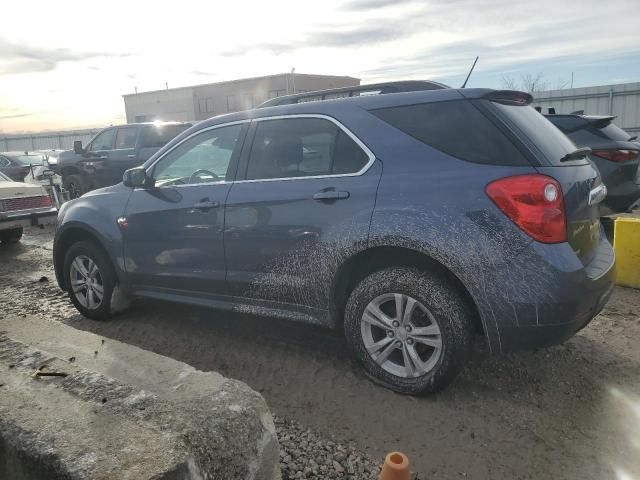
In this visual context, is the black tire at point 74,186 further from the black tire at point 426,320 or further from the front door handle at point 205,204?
the black tire at point 426,320

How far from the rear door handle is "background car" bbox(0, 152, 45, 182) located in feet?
45.8

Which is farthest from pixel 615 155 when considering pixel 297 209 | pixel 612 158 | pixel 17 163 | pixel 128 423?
pixel 17 163

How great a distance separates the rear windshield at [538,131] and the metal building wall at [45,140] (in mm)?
40908

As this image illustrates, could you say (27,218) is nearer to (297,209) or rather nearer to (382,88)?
(297,209)

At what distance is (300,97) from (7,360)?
9.13ft

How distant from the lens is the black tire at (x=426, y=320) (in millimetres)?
2977

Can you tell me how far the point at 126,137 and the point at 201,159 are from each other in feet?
29.0

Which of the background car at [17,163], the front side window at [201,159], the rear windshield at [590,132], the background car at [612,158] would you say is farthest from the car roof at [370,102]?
the background car at [17,163]

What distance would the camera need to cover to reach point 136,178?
4.33 m

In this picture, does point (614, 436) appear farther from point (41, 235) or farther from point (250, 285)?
point (41, 235)

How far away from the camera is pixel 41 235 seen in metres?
10.4

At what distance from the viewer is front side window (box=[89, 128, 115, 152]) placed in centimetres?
1231

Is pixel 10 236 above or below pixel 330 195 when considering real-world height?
below

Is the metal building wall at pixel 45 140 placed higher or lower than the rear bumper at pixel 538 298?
higher
